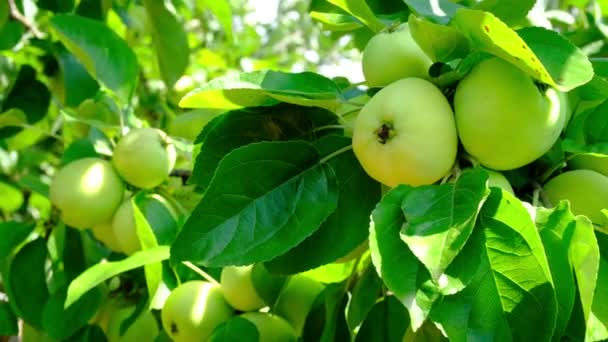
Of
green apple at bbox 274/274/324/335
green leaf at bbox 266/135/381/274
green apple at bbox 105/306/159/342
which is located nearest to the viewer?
green leaf at bbox 266/135/381/274

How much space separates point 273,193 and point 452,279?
0.25m

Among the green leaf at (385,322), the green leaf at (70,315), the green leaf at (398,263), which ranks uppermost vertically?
the green leaf at (398,263)

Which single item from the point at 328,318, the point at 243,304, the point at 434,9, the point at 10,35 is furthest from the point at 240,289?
the point at 10,35

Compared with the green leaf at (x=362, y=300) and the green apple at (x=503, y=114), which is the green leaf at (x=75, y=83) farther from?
the green apple at (x=503, y=114)

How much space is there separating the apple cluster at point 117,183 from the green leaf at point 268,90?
0.49 m

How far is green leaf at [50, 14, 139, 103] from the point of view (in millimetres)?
1419

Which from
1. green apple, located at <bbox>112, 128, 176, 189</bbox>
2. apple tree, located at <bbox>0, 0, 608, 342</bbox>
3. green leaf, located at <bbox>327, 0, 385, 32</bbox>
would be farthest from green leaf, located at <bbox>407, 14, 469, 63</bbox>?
green apple, located at <bbox>112, 128, 176, 189</bbox>

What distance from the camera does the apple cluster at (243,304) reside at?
1.05 meters

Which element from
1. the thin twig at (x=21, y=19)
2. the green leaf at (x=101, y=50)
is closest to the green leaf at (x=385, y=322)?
the green leaf at (x=101, y=50)

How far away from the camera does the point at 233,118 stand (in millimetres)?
884

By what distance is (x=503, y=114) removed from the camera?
2.31 feet

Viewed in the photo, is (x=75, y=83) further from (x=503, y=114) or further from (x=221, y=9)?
(x=503, y=114)

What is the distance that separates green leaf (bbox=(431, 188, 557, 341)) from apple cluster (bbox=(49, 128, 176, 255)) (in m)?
0.75

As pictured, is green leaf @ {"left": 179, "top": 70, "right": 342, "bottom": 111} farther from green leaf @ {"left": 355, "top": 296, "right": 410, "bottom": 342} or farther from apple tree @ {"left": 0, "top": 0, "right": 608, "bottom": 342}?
green leaf @ {"left": 355, "top": 296, "right": 410, "bottom": 342}
